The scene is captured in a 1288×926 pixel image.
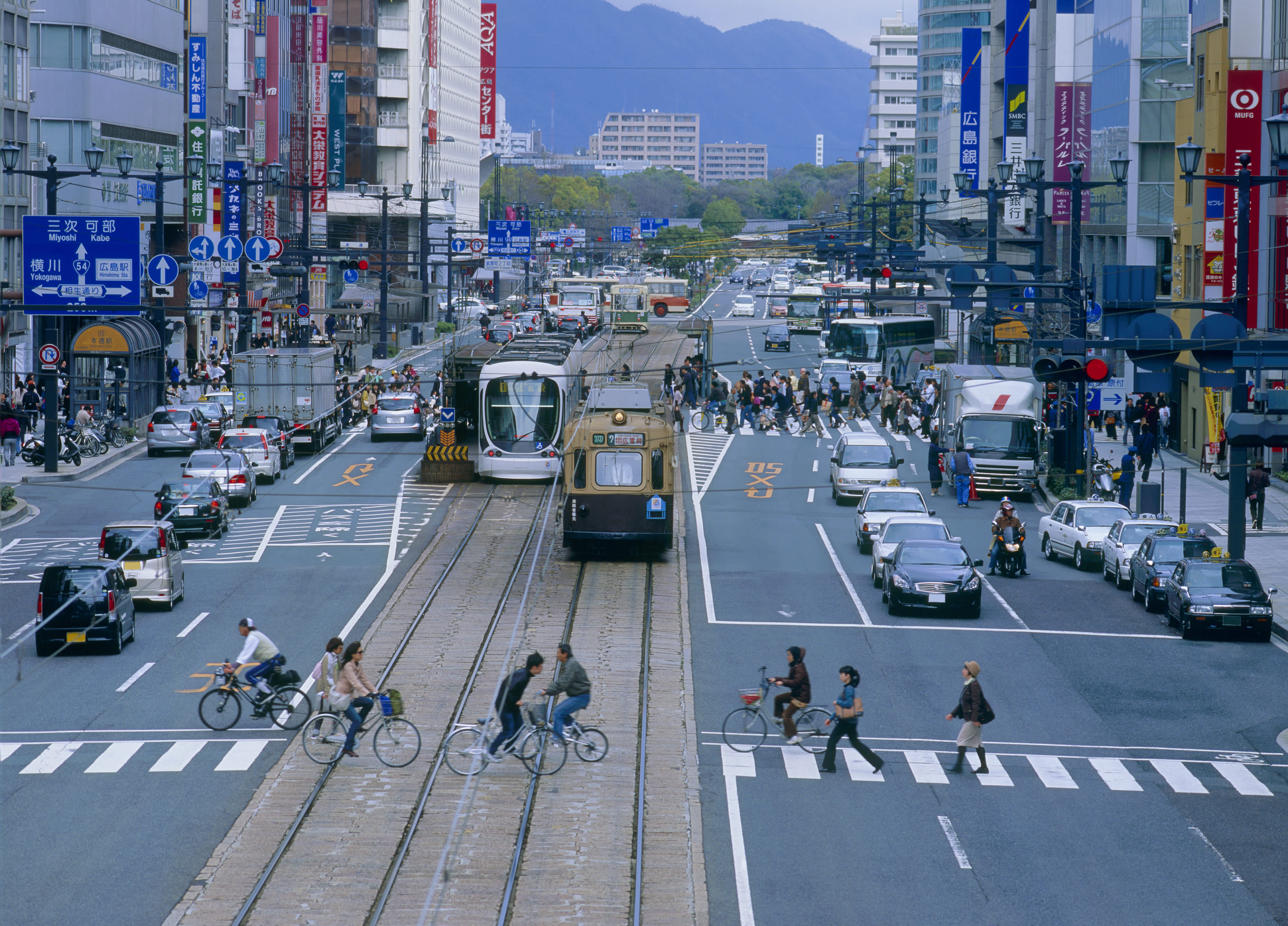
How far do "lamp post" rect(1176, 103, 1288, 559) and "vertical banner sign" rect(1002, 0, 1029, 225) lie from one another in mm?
51109

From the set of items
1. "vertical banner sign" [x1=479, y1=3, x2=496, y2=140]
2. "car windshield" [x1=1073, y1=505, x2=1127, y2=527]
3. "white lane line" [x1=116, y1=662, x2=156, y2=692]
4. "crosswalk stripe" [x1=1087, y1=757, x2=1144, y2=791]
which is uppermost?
"vertical banner sign" [x1=479, y1=3, x2=496, y2=140]

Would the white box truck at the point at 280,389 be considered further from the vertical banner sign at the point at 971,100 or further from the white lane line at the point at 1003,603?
the vertical banner sign at the point at 971,100

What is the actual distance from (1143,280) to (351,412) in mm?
29098

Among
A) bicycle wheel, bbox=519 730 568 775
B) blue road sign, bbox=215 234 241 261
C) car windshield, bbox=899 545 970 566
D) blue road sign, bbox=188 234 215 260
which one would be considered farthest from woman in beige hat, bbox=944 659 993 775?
blue road sign, bbox=188 234 215 260

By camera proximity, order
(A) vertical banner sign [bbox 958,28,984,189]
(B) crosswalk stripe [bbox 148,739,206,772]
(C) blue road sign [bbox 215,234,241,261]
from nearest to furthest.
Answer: (B) crosswalk stripe [bbox 148,739,206,772]
(C) blue road sign [bbox 215,234,241,261]
(A) vertical banner sign [bbox 958,28,984,189]

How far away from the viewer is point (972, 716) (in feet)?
71.3

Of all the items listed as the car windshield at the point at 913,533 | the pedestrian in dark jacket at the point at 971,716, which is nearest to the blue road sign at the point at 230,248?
the car windshield at the point at 913,533

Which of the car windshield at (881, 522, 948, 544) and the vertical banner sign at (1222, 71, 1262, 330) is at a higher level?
the vertical banner sign at (1222, 71, 1262, 330)

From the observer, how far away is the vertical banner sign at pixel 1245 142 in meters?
47.1

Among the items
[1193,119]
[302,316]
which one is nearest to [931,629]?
[1193,119]

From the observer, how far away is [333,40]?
12531cm

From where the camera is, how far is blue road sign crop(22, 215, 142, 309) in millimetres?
45500

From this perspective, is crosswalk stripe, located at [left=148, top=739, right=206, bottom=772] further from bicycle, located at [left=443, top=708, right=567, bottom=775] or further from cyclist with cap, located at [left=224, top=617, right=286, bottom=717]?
bicycle, located at [left=443, top=708, right=567, bottom=775]

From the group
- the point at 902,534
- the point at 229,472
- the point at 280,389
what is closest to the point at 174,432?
the point at 280,389
